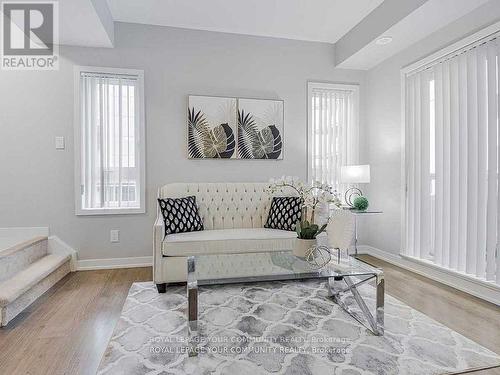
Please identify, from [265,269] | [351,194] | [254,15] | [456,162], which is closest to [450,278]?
[456,162]

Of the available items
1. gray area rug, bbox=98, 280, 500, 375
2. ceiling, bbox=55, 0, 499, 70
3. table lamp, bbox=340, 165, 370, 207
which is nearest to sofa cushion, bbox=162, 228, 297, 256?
gray area rug, bbox=98, 280, 500, 375

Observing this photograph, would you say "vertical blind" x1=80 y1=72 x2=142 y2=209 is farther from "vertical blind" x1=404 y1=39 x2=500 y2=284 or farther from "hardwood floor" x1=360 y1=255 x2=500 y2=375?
"vertical blind" x1=404 y1=39 x2=500 y2=284

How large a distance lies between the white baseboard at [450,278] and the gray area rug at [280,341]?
29.6 inches

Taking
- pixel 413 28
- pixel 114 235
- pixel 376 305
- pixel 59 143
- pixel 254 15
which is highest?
pixel 254 15

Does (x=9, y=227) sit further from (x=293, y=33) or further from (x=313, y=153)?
(x=293, y=33)

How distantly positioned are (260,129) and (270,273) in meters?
2.29

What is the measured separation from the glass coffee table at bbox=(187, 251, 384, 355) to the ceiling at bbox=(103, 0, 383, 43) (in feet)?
8.46

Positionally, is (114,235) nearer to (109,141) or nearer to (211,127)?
(109,141)

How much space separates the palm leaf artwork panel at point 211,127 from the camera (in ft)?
12.1

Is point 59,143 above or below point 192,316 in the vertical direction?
above

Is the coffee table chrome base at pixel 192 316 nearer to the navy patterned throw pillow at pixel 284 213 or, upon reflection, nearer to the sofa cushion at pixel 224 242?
the sofa cushion at pixel 224 242

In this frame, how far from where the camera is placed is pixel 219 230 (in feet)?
10.8

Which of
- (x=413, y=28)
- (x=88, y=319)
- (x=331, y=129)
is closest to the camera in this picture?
(x=88, y=319)

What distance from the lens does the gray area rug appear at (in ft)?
5.50
